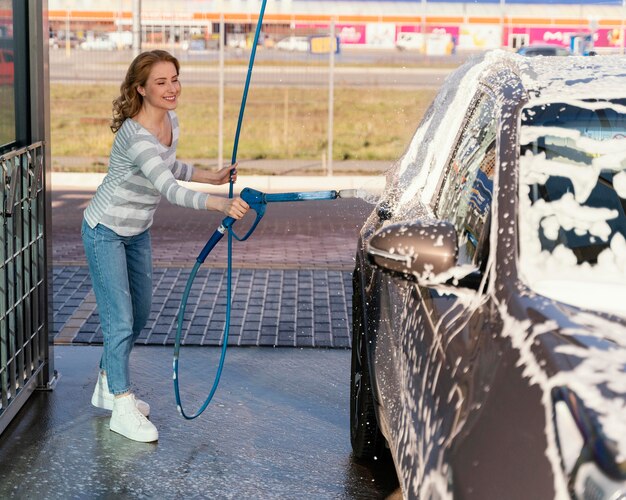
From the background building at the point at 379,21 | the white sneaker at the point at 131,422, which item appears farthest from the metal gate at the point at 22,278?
the background building at the point at 379,21

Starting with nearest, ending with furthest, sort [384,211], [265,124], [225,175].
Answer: [384,211], [225,175], [265,124]

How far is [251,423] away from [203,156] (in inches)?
603

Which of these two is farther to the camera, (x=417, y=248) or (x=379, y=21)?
(x=379, y=21)

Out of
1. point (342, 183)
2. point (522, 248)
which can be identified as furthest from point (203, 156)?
point (522, 248)

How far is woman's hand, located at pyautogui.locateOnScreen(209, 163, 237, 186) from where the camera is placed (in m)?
5.76

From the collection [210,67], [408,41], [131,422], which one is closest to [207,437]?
[131,422]

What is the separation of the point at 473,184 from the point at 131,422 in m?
2.53

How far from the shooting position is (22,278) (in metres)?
6.00

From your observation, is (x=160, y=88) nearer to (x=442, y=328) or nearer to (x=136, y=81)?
(x=136, y=81)

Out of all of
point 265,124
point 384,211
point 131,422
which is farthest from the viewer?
point 265,124

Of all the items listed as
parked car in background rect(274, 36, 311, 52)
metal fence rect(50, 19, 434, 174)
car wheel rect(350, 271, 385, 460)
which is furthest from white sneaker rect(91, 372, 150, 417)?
parked car in background rect(274, 36, 311, 52)

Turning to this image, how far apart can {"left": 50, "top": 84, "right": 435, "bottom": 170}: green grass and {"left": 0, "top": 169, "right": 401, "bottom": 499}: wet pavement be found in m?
10.0

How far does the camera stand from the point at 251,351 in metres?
7.31

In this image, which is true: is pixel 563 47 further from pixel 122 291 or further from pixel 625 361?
pixel 625 361
